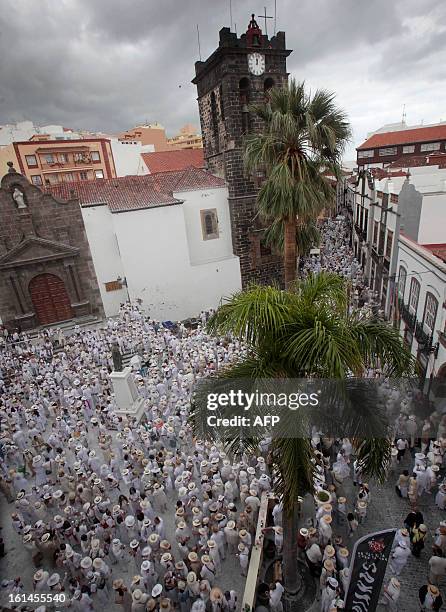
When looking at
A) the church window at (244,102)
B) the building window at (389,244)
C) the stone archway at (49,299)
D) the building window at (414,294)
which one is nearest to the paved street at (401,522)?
the building window at (414,294)

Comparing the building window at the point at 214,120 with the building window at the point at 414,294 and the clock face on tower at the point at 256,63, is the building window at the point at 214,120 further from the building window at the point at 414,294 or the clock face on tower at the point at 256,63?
the building window at the point at 414,294

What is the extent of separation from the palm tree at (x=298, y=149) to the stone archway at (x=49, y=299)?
590 inches

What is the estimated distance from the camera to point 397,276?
17031 mm

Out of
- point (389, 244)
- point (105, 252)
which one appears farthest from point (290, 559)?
point (105, 252)

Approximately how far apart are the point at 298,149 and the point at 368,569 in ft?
35.4

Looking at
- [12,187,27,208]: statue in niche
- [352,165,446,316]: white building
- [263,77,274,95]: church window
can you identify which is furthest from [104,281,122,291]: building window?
[352,165,446,316]: white building

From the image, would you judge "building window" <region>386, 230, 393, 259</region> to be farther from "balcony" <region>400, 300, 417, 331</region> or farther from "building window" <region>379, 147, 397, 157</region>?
"building window" <region>379, 147, 397, 157</region>

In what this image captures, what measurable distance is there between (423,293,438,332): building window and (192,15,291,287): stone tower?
32.9 ft

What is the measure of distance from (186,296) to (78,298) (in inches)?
260

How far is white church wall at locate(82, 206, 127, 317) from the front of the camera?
2134cm

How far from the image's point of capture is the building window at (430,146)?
47438 mm

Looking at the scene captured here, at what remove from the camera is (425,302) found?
13.5 metres

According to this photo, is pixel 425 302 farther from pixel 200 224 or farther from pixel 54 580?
pixel 200 224

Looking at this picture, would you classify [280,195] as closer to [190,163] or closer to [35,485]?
[35,485]
